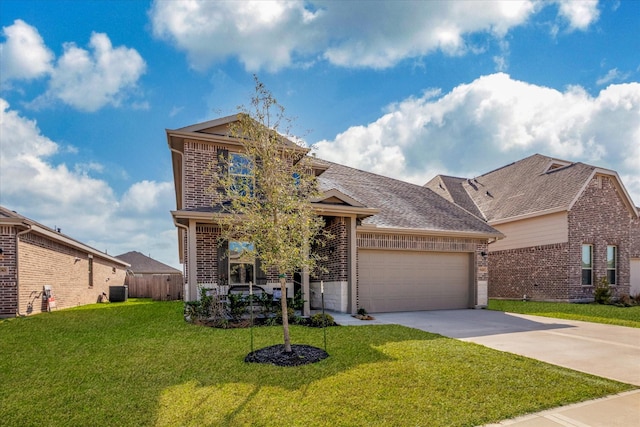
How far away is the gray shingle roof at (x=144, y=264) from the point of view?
117ft

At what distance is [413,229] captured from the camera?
482 inches

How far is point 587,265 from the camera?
15.5 meters

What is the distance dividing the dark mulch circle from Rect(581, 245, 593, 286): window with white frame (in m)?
14.6

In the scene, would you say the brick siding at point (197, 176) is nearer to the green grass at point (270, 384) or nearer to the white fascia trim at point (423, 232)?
the green grass at point (270, 384)

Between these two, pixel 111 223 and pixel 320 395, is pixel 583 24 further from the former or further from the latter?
pixel 111 223

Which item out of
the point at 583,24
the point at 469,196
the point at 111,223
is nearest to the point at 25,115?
the point at 111,223

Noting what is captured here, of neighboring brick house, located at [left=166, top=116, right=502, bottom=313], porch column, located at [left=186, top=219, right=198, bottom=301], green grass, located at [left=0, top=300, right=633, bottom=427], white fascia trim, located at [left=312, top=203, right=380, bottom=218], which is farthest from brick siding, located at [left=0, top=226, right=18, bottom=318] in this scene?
white fascia trim, located at [left=312, top=203, right=380, bottom=218]

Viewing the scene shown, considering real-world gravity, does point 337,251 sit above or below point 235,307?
above

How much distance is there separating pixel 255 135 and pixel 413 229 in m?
7.64

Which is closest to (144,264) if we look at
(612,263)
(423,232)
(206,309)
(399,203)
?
(399,203)

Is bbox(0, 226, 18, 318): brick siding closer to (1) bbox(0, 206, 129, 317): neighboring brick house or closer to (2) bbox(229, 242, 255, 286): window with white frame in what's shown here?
(1) bbox(0, 206, 129, 317): neighboring brick house

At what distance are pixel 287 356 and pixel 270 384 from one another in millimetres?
1226

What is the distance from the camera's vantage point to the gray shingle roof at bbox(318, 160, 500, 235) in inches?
510

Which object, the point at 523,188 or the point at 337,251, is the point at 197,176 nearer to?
the point at 337,251
